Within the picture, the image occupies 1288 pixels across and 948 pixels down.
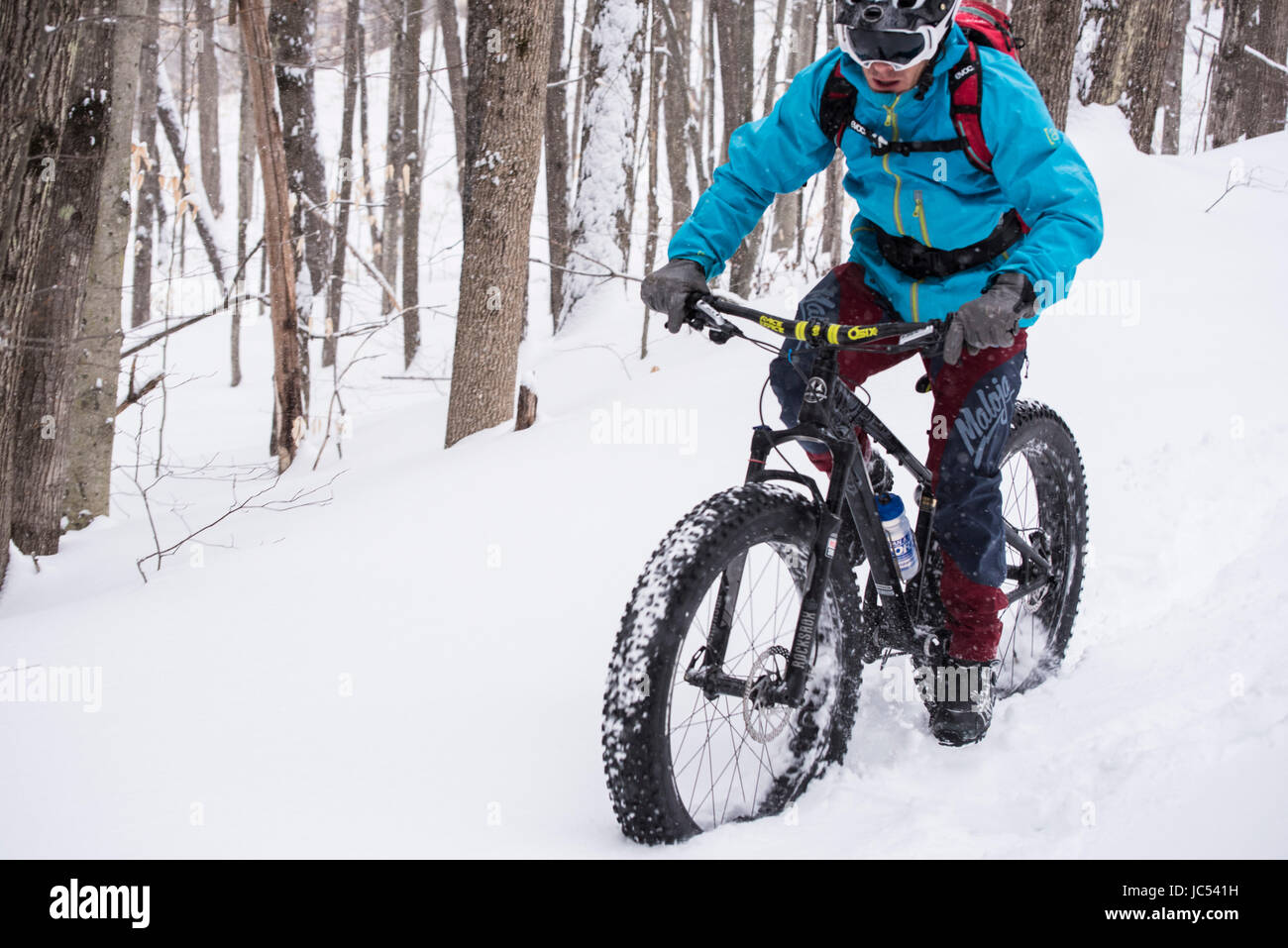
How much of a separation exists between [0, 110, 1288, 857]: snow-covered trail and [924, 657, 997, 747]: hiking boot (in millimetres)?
68

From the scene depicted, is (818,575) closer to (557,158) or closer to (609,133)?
(609,133)

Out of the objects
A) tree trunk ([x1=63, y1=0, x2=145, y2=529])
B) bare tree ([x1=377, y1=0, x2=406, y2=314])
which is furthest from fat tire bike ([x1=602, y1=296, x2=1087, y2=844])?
bare tree ([x1=377, y1=0, x2=406, y2=314])

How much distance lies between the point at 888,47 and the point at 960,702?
1.88m

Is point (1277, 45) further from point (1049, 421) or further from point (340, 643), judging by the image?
point (340, 643)

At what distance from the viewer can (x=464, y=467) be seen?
5.19 m

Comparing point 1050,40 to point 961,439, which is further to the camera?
point 1050,40

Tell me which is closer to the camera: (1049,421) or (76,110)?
(1049,421)

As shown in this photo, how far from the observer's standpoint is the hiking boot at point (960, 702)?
117 inches

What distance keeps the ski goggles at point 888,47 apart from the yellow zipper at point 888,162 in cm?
14

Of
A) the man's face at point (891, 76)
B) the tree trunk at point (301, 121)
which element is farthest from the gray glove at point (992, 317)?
the tree trunk at point (301, 121)

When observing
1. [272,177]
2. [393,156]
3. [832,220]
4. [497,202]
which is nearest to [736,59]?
[832,220]

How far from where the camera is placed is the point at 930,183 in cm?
273
